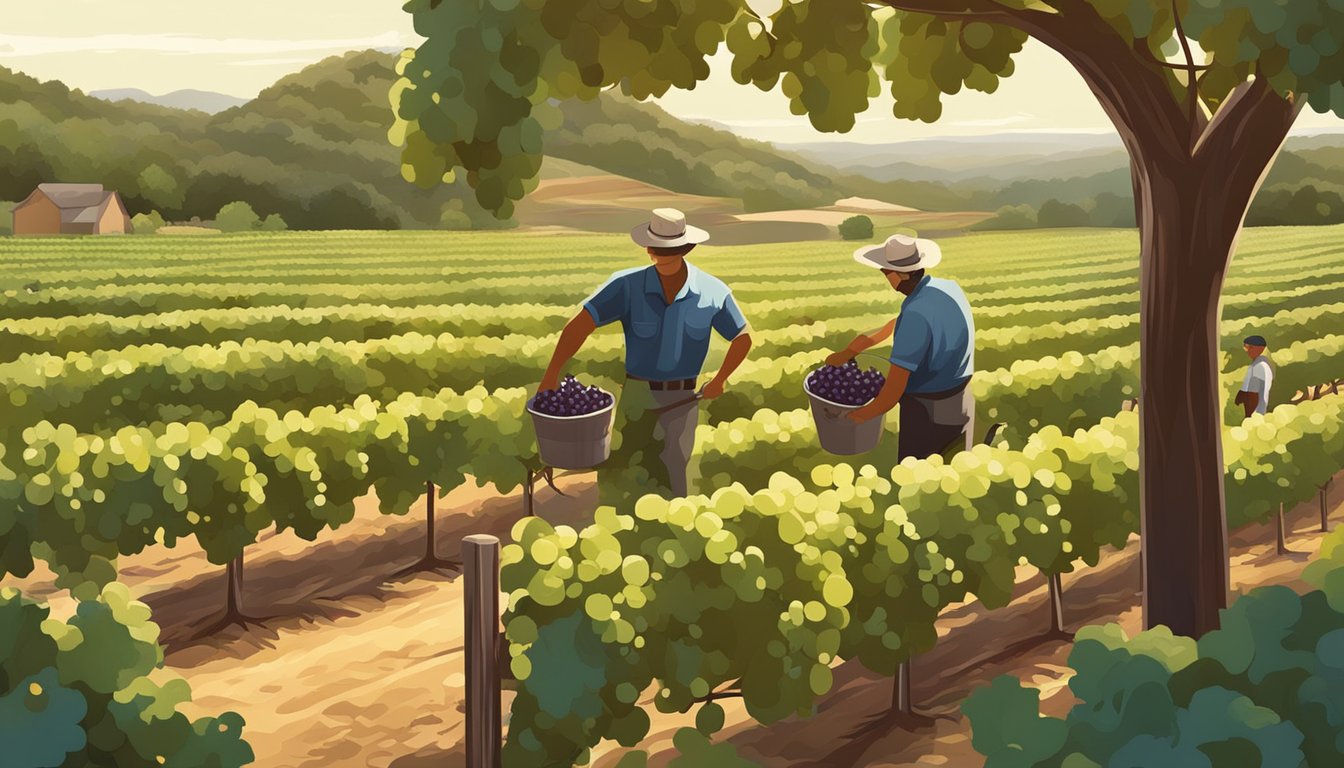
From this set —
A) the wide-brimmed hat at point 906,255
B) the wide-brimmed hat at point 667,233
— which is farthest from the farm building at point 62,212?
the wide-brimmed hat at point 906,255

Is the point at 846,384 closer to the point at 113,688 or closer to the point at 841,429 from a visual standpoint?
the point at 841,429

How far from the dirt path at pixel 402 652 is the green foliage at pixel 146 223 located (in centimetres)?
6803

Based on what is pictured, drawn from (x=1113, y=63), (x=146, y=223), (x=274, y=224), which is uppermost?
(x=146, y=223)

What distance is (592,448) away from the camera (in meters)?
5.81

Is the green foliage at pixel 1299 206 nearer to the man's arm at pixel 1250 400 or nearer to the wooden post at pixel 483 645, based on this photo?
the man's arm at pixel 1250 400

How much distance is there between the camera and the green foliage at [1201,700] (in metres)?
2.15

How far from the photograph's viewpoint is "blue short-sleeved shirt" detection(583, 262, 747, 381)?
6141 mm

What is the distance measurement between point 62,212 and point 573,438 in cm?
7510

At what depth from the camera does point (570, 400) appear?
588 centimetres

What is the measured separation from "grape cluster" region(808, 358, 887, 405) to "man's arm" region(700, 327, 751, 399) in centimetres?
35

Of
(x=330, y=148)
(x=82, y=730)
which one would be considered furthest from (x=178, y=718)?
(x=330, y=148)

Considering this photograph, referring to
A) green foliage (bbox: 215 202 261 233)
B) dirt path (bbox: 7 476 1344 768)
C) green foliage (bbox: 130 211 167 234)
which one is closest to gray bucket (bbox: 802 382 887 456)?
dirt path (bbox: 7 476 1344 768)

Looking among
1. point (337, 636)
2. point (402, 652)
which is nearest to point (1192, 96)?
point (402, 652)

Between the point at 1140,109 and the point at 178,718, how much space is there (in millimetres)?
4416
